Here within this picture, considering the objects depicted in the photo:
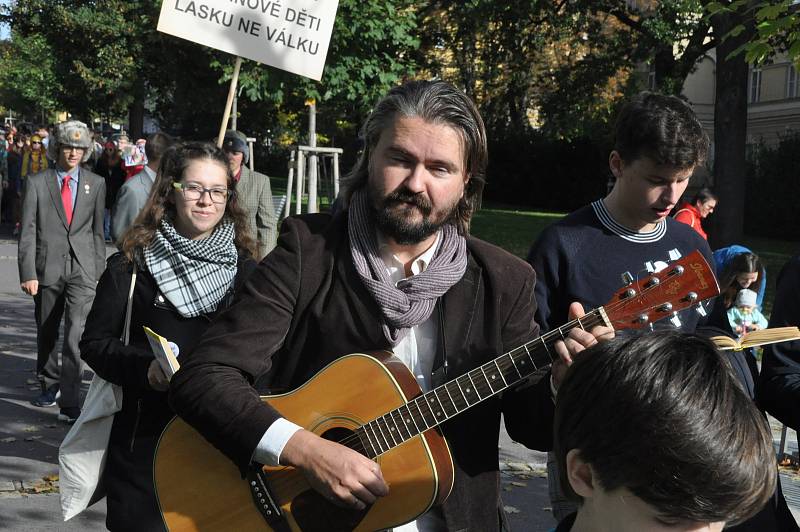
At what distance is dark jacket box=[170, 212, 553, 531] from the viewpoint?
2.54 m

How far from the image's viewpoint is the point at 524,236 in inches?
1008

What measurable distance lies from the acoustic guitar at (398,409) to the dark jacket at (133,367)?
899 mm

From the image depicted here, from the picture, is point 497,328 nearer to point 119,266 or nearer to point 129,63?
point 119,266

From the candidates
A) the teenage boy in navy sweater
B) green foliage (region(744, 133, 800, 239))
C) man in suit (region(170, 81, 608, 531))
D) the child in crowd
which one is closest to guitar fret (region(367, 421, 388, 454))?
man in suit (region(170, 81, 608, 531))

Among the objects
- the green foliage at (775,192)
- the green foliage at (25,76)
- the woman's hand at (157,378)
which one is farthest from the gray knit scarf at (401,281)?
the green foliage at (25,76)

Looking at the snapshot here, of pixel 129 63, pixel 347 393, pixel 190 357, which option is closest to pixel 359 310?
pixel 347 393

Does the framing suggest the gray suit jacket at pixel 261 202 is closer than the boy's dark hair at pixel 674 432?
No

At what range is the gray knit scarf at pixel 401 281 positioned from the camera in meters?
2.59

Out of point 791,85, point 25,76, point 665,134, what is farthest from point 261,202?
point 25,76

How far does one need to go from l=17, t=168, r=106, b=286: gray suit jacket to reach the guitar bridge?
546 cm

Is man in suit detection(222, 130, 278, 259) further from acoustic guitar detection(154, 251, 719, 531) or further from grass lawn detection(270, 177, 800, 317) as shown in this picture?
grass lawn detection(270, 177, 800, 317)

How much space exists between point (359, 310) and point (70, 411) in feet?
17.8

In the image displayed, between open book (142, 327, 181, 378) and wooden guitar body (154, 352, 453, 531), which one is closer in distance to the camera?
wooden guitar body (154, 352, 453, 531)

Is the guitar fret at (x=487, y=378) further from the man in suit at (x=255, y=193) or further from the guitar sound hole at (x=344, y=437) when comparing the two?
the man in suit at (x=255, y=193)
